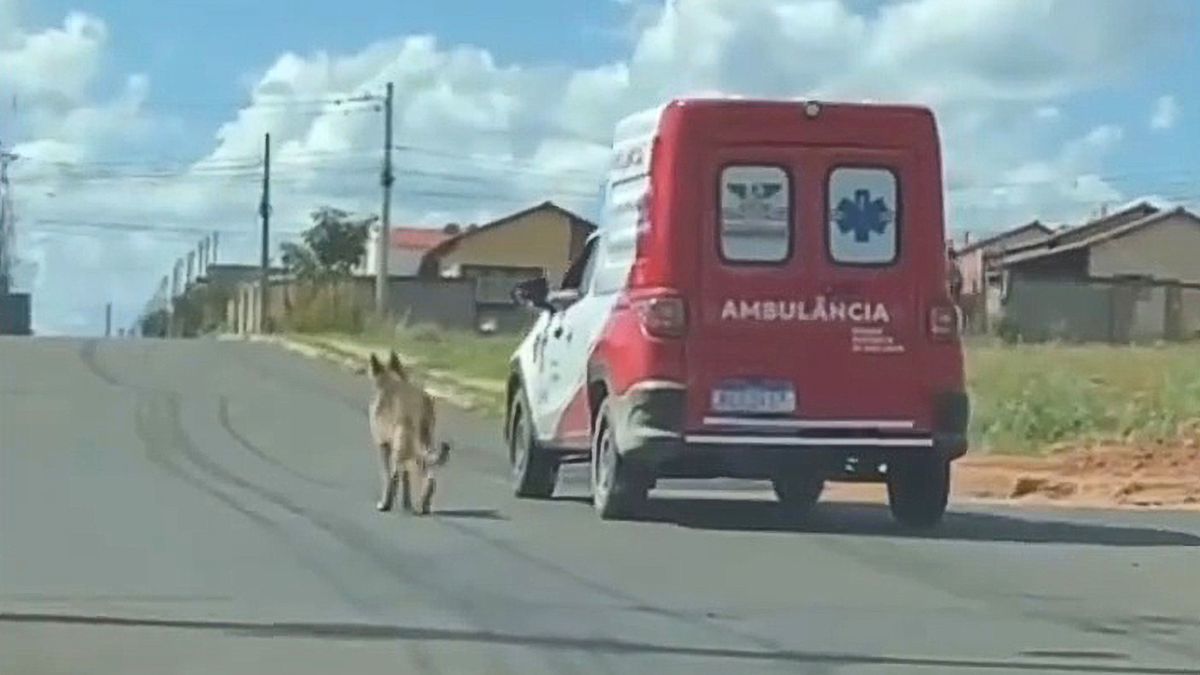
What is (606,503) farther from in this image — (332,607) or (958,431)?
(332,607)

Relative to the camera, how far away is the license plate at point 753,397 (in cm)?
1747

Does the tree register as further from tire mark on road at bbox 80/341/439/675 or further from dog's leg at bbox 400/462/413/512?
dog's leg at bbox 400/462/413/512

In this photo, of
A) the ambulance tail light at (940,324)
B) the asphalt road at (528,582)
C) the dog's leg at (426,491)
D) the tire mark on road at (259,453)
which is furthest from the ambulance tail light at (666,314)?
the tire mark on road at (259,453)

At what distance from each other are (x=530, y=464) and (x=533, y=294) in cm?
122

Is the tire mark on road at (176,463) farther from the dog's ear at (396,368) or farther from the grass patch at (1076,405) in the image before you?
the grass patch at (1076,405)

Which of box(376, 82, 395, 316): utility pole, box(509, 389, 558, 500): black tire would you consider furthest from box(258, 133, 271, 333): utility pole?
box(509, 389, 558, 500): black tire

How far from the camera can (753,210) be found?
688 inches

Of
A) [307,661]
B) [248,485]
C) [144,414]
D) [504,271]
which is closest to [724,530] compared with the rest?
[248,485]

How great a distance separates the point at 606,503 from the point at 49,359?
89.7 feet

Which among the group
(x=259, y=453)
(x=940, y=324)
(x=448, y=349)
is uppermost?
(x=940, y=324)

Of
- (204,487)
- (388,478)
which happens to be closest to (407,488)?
(388,478)

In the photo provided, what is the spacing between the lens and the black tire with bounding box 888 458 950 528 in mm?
18094

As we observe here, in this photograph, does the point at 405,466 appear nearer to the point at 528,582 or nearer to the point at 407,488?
the point at 407,488

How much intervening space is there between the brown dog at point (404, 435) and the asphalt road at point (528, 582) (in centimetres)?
29
